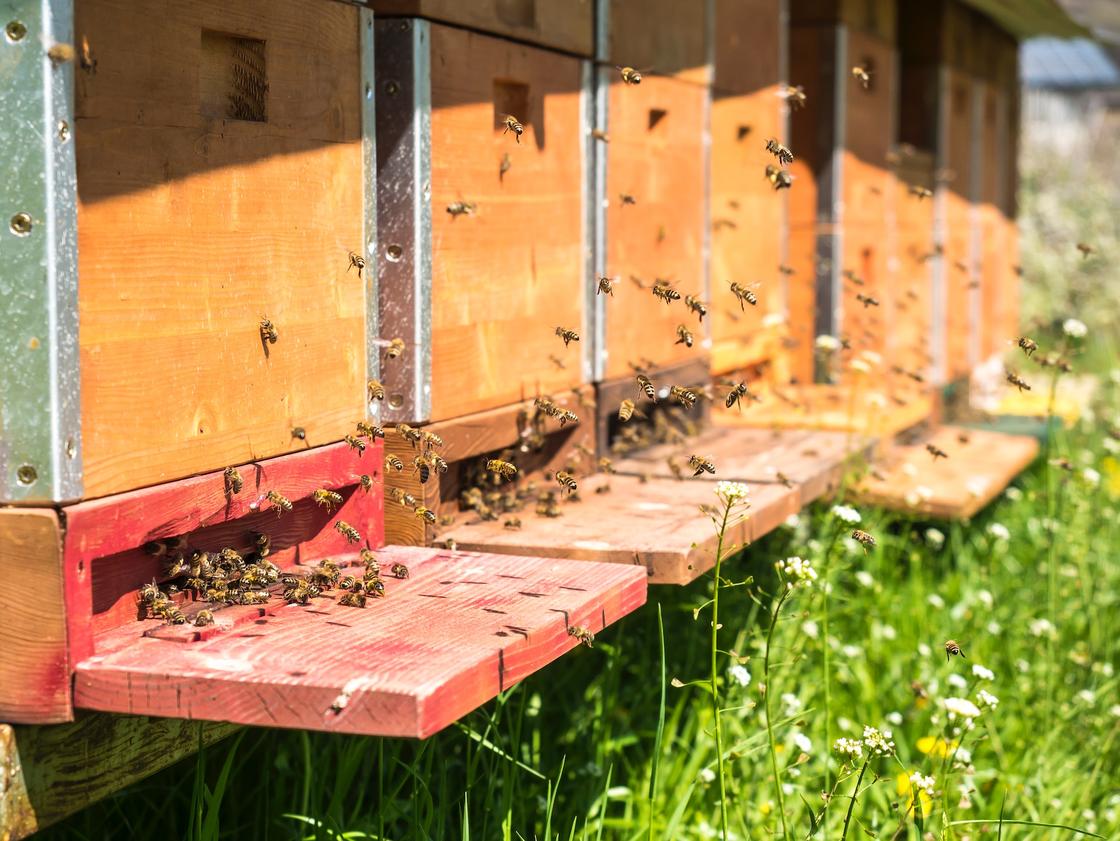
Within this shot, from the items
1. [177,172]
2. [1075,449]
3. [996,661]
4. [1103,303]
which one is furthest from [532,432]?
[1103,303]

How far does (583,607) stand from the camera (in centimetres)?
240

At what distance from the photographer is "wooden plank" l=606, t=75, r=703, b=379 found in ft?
12.2

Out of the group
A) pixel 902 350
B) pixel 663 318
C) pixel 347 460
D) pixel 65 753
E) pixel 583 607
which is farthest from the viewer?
pixel 902 350

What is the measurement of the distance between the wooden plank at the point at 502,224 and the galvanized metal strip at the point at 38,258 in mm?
1039

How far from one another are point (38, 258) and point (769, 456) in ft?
7.99

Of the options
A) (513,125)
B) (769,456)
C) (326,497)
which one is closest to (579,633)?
(326,497)

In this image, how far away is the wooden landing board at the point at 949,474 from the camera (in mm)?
4531

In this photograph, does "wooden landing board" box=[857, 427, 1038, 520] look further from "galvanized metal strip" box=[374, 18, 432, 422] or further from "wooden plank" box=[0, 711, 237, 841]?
"wooden plank" box=[0, 711, 237, 841]

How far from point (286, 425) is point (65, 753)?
663 millimetres

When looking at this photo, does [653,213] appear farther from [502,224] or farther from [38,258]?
[38,258]

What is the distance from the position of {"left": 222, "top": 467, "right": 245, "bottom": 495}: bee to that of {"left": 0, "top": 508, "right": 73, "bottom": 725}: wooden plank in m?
0.36

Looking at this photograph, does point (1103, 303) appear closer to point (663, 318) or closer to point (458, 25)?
point (663, 318)

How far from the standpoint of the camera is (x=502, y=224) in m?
3.19

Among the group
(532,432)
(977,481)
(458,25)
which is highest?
(458,25)
